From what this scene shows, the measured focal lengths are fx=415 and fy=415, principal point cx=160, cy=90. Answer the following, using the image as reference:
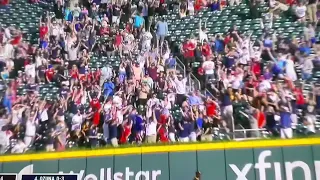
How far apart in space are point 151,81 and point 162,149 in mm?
1622

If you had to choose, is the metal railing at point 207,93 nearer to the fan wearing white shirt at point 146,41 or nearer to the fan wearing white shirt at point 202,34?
the fan wearing white shirt at point 202,34

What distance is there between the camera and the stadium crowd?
7922 mm

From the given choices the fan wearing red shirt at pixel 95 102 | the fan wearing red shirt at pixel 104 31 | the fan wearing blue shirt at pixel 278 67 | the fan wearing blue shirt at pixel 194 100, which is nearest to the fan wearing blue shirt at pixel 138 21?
the fan wearing red shirt at pixel 104 31

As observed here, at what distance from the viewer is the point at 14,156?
8.78m

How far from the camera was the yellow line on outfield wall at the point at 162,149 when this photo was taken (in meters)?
7.43

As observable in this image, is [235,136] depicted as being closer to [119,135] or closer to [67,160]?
[119,135]

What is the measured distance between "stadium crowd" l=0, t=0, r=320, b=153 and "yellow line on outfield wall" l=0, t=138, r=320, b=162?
0.14 metres

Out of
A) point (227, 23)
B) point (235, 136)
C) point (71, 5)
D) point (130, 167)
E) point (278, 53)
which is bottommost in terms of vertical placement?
point (130, 167)

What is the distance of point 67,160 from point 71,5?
4808mm

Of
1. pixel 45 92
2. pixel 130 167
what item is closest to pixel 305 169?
pixel 130 167

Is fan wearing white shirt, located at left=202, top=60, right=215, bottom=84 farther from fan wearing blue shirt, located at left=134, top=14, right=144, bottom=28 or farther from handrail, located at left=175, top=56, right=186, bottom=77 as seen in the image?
fan wearing blue shirt, located at left=134, top=14, right=144, bottom=28

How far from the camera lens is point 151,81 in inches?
352

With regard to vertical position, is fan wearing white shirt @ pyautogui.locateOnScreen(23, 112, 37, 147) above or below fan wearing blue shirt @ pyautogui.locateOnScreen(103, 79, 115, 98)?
below
